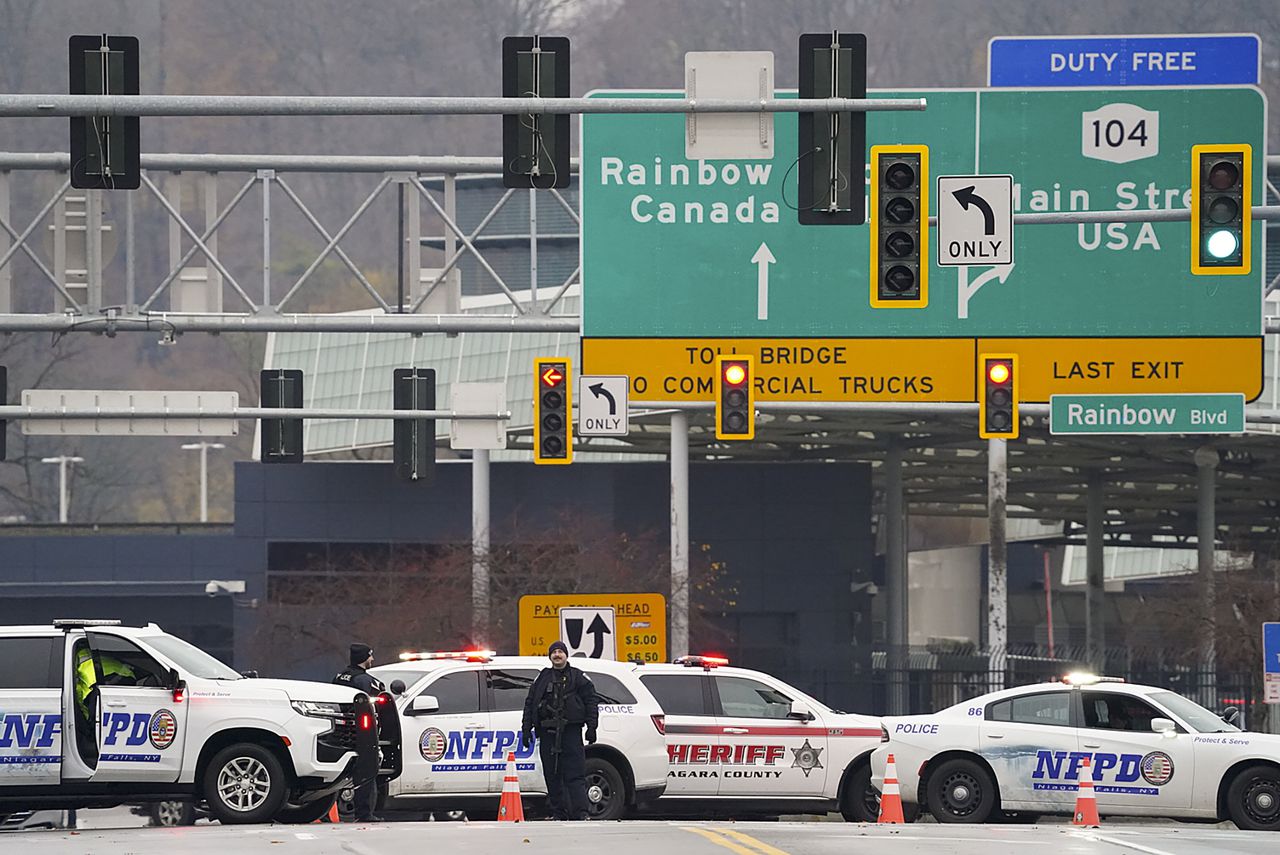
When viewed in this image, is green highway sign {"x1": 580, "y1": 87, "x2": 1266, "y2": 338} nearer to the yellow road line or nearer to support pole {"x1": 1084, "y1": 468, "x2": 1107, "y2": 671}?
the yellow road line

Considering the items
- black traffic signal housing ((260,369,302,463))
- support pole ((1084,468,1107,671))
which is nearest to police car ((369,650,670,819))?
black traffic signal housing ((260,369,302,463))

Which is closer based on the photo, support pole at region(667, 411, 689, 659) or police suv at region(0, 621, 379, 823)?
police suv at region(0, 621, 379, 823)

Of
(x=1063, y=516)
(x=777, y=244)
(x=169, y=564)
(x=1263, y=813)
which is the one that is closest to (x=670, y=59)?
(x=1063, y=516)

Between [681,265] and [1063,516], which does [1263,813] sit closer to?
[681,265]

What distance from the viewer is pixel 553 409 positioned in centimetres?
2881

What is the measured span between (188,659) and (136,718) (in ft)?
2.57

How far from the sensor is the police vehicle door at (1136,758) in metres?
22.1

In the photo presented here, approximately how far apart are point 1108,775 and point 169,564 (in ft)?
179

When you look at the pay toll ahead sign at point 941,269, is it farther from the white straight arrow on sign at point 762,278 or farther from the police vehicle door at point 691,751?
the police vehicle door at point 691,751

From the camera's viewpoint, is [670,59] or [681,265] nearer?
[681,265]

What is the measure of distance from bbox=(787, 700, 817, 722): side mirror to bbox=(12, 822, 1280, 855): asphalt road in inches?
129

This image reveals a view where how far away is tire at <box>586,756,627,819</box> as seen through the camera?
853 inches

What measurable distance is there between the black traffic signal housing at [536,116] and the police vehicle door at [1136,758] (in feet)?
30.1

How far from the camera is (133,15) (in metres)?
151
